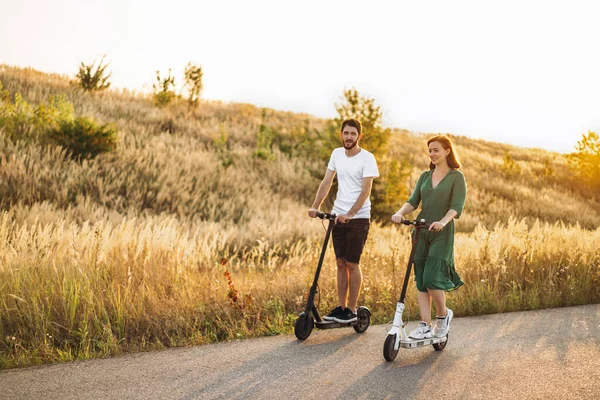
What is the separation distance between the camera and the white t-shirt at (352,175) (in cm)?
650

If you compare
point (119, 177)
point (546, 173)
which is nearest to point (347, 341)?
point (119, 177)

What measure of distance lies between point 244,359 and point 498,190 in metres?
25.6

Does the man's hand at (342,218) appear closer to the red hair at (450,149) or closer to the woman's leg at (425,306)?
the woman's leg at (425,306)

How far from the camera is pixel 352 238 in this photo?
6555 mm

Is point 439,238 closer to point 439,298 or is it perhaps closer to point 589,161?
point 439,298

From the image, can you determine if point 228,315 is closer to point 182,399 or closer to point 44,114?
point 182,399

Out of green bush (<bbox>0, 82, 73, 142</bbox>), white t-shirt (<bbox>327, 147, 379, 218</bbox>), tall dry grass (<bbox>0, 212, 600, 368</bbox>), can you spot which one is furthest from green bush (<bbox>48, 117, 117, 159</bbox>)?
white t-shirt (<bbox>327, 147, 379, 218</bbox>)

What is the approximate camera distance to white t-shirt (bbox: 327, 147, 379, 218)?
6.50 metres

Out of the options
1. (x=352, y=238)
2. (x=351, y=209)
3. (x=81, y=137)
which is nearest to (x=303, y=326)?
(x=352, y=238)

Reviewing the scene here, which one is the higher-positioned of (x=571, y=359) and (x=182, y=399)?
(x=571, y=359)

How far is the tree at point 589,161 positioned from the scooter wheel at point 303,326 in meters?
25.9

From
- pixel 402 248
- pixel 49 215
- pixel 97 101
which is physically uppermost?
pixel 97 101

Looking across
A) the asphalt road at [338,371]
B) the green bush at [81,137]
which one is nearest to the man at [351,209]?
the asphalt road at [338,371]

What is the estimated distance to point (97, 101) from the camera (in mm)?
25672
